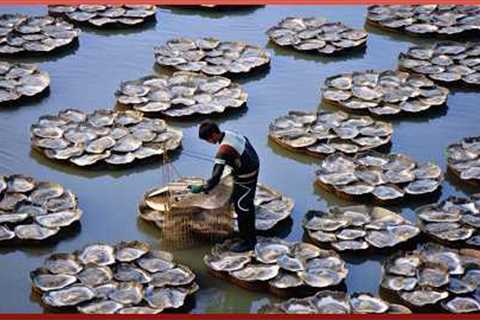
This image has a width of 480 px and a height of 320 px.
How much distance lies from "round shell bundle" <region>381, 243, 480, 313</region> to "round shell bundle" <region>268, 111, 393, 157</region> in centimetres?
201

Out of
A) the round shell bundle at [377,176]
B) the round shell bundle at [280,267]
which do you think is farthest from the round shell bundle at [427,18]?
the round shell bundle at [280,267]

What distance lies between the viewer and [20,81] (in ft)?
37.3

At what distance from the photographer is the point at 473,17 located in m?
13.5

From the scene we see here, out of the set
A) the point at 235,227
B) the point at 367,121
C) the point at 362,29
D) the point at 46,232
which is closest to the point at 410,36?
the point at 362,29

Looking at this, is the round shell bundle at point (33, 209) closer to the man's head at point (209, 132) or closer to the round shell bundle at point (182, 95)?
the man's head at point (209, 132)

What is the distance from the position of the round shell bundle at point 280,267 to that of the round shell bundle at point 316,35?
469 centimetres

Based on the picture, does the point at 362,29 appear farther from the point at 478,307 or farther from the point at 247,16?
the point at 478,307

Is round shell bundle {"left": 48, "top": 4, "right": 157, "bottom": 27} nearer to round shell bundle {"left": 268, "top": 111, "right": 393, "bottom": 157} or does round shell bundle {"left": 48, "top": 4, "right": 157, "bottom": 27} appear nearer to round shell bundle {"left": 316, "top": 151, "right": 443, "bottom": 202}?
round shell bundle {"left": 268, "top": 111, "right": 393, "bottom": 157}

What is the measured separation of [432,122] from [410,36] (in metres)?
2.51

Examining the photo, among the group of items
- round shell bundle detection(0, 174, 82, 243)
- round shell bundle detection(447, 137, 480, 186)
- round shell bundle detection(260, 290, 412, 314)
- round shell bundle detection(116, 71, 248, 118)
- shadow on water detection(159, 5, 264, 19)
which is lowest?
round shell bundle detection(260, 290, 412, 314)

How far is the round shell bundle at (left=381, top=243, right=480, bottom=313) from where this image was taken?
25.7 feet

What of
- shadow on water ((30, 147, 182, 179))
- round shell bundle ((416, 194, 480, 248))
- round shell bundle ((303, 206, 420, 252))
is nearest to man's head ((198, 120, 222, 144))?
round shell bundle ((303, 206, 420, 252))

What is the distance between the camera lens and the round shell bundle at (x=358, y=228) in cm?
860

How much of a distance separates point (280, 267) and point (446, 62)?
204 inches
